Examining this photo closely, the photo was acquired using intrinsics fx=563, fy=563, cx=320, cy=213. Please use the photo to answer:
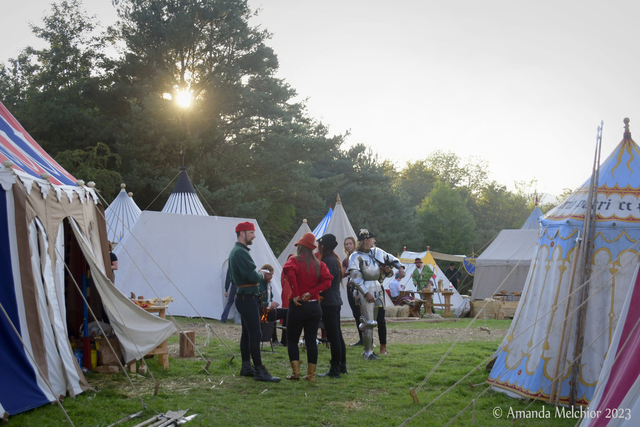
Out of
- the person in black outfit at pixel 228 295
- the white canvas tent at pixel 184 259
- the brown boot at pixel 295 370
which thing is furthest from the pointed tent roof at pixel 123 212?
the brown boot at pixel 295 370

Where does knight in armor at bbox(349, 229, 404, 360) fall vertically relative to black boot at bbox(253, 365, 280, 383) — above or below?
above

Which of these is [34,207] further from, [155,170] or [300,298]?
[155,170]

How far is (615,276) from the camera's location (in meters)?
4.28

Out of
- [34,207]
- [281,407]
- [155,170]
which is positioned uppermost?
[155,170]

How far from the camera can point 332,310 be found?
573 cm

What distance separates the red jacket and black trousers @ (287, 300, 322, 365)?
94 mm

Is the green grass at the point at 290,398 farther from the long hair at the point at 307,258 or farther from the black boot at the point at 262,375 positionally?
the long hair at the point at 307,258

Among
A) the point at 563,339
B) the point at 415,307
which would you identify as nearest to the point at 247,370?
the point at 563,339

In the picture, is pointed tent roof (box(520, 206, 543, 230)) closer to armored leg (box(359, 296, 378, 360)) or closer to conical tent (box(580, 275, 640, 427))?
armored leg (box(359, 296, 378, 360))

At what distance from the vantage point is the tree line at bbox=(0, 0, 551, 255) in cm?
1878

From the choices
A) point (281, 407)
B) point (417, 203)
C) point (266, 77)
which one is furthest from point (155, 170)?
point (417, 203)

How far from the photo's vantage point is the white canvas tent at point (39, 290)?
163 inches

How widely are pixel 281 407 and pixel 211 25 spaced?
61.8ft

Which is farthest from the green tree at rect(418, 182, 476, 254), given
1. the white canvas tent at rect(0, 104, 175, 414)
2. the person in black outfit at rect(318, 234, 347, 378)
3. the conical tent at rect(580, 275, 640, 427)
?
the conical tent at rect(580, 275, 640, 427)
